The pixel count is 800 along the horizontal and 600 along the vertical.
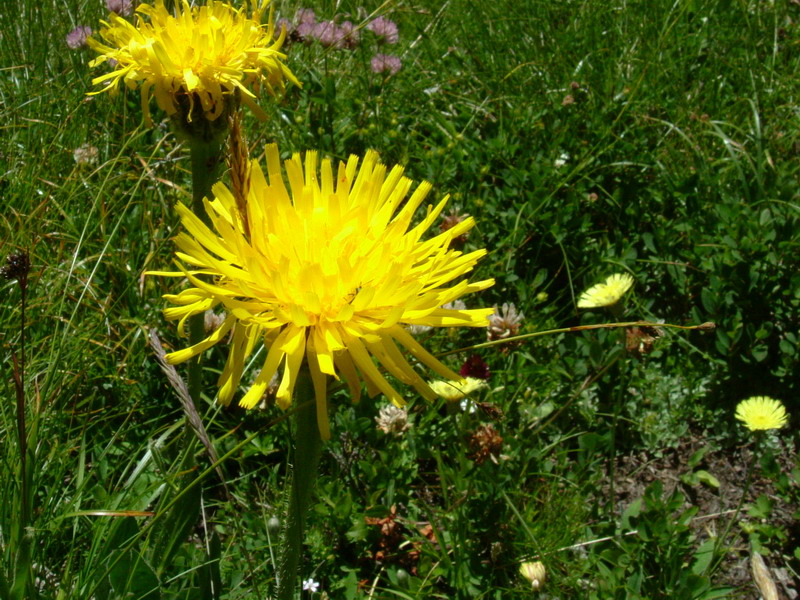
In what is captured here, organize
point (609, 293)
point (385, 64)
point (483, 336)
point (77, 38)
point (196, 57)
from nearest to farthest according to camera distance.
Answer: point (196, 57), point (609, 293), point (483, 336), point (77, 38), point (385, 64)

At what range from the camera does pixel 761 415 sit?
231 centimetres

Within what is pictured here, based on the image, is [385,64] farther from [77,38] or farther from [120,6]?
[77,38]

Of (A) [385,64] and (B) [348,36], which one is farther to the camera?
(A) [385,64]

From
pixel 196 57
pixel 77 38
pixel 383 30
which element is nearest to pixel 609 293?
pixel 196 57

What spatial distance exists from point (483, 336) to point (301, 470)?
1655 mm

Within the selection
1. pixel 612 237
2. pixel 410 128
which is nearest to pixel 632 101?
pixel 612 237

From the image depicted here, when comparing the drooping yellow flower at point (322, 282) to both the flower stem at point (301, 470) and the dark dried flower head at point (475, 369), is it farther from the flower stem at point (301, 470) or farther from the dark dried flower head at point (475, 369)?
the dark dried flower head at point (475, 369)

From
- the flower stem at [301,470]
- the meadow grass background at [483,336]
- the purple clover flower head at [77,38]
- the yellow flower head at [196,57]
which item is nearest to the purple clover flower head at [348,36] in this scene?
the meadow grass background at [483,336]

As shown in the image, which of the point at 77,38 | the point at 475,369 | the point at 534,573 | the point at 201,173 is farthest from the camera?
the point at 77,38

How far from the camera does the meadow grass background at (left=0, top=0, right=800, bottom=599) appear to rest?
218 cm

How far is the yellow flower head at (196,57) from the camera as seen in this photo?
1.95m

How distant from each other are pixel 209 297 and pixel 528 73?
308 cm

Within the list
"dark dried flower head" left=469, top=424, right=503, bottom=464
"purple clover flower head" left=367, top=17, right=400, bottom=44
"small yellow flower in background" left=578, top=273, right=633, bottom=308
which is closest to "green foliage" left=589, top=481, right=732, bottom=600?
"dark dried flower head" left=469, top=424, right=503, bottom=464

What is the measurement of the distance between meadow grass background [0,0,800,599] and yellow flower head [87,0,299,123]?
57 centimetres
